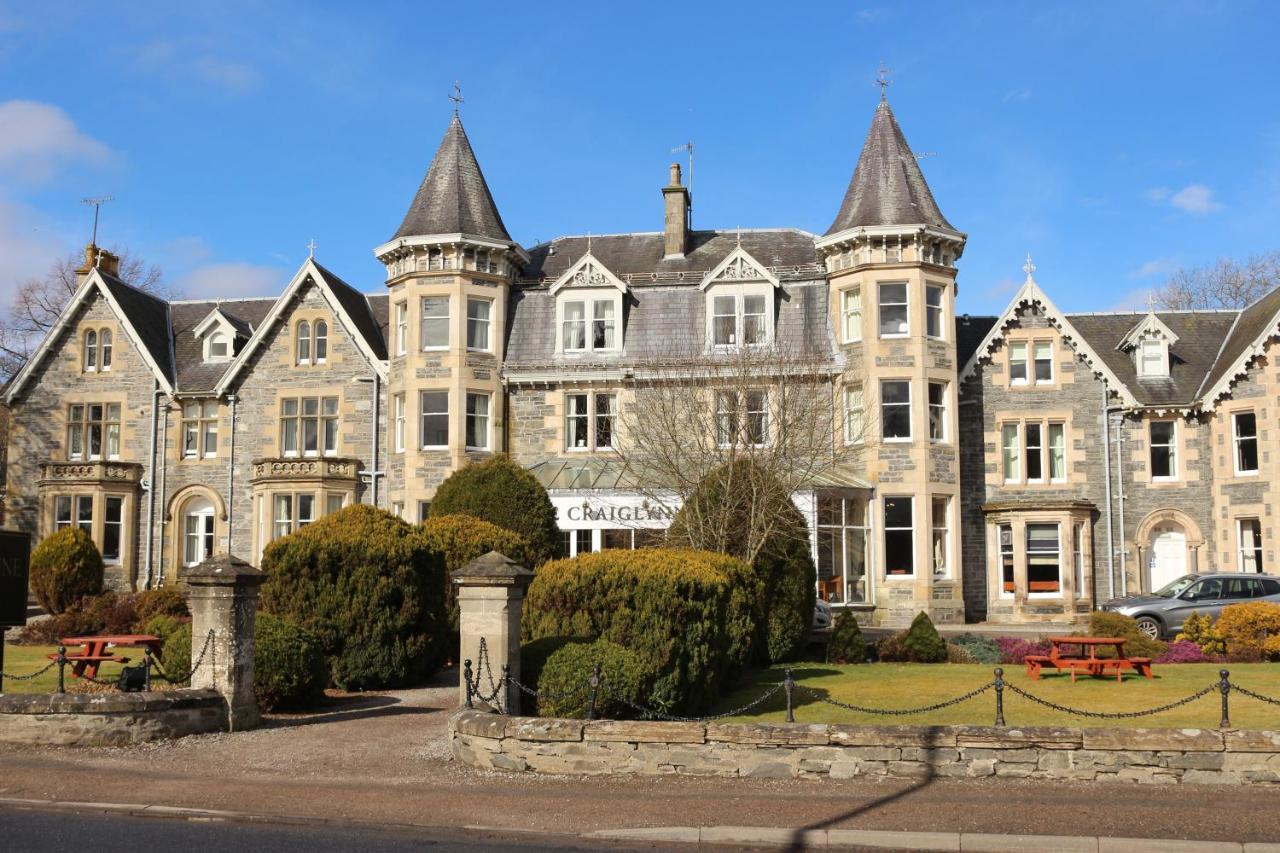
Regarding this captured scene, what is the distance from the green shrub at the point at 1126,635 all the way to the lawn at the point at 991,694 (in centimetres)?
78

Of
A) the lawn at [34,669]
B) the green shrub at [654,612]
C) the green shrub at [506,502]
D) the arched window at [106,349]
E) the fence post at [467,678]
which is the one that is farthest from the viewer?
the arched window at [106,349]

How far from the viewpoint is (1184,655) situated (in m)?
22.1

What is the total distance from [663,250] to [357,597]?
2178 centimetres

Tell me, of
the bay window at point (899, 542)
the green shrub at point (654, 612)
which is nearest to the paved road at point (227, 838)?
the green shrub at point (654, 612)

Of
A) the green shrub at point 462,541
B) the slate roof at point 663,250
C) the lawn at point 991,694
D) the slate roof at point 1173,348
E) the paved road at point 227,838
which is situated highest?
the slate roof at point 663,250

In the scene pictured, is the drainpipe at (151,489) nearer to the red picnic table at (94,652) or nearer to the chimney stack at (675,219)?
the chimney stack at (675,219)

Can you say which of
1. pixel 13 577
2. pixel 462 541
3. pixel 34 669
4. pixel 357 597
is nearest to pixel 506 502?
pixel 462 541

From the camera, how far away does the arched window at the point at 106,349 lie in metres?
38.2

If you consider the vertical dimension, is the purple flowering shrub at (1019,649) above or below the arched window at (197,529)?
below

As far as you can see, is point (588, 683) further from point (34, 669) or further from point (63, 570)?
point (63, 570)

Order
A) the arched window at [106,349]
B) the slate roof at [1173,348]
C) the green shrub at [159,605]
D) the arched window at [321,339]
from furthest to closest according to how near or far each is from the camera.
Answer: the arched window at [106,349] < the arched window at [321,339] < the slate roof at [1173,348] < the green shrub at [159,605]

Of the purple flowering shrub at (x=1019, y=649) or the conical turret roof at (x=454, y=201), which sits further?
the conical turret roof at (x=454, y=201)

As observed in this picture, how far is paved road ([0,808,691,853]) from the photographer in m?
9.57

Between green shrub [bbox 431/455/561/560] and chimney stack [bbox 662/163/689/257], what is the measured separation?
1437cm
